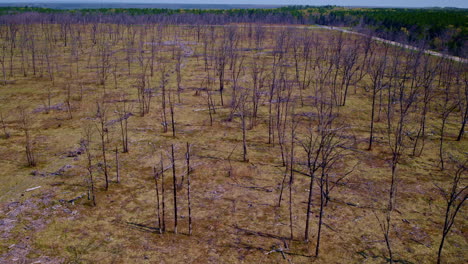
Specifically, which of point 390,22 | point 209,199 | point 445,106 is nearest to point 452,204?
point 209,199

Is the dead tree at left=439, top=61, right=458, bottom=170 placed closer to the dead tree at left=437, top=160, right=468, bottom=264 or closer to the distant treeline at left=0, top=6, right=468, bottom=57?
the dead tree at left=437, top=160, right=468, bottom=264

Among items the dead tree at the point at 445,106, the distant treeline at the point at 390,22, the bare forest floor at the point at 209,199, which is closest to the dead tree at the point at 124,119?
the bare forest floor at the point at 209,199

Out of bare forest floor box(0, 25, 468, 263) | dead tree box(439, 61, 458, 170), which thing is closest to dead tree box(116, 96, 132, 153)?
bare forest floor box(0, 25, 468, 263)

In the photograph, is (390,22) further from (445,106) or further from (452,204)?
(452,204)

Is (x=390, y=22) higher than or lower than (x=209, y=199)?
higher

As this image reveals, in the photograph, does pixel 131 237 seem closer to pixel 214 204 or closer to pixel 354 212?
pixel 214 204

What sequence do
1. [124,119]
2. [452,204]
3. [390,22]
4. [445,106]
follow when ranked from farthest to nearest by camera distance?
[390,22], [124,119], [445,106], [452,204]

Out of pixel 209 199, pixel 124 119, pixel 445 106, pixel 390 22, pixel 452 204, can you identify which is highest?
pixel 390 22

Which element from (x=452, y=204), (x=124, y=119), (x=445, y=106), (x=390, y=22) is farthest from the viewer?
(x=390, y=22)

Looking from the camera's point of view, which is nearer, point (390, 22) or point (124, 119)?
point (124, 119)

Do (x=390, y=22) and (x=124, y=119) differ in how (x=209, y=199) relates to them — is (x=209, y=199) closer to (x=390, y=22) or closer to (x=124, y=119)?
(x=124, y=119)

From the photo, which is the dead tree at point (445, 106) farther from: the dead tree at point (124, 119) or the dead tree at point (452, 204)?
the dead tree at point (124, 119)

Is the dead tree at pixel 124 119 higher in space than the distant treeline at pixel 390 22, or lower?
lower
